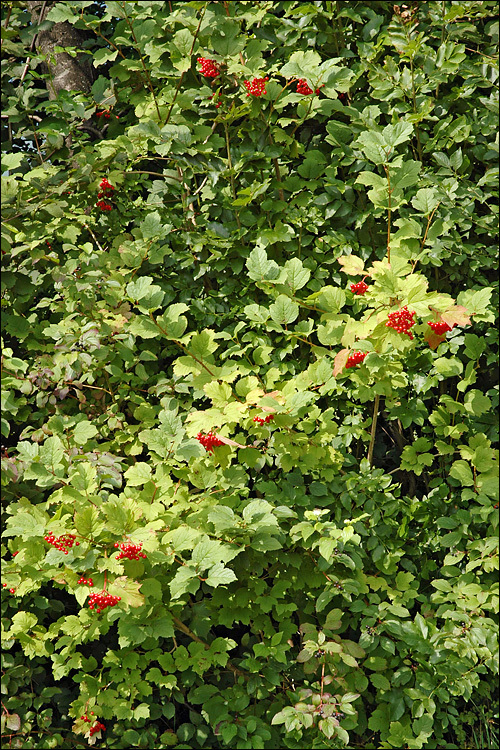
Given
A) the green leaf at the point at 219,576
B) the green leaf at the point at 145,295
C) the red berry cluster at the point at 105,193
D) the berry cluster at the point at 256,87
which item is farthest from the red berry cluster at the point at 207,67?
the green leaf at the point at 219,576

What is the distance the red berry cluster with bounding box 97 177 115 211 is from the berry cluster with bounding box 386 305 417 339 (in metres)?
1.09

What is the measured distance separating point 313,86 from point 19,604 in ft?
6.17

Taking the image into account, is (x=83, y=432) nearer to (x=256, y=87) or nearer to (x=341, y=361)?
(x=341, y=361)

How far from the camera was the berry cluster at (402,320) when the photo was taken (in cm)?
177

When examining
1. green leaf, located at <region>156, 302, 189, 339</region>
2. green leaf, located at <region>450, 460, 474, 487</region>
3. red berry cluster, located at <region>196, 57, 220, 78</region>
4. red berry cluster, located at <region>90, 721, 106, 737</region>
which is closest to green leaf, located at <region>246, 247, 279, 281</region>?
green leaf, located at <region>156, 302, 189, 339</region>

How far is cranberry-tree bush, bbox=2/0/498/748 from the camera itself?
1.89 m

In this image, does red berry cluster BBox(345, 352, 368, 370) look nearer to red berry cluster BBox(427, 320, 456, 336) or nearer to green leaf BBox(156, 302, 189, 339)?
red berry cluster BBox(427, 320, 456, 336)

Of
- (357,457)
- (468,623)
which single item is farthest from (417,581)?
(357,457)

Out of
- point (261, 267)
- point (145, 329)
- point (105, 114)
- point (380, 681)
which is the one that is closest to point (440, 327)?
point (261, 267)

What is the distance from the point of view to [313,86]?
198cm

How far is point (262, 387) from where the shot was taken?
1.99m

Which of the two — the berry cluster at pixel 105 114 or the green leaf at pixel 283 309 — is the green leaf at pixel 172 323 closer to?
the green leaf at pixel 283 309

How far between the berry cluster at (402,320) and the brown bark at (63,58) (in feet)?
5.30

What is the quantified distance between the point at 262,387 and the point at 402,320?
477mm
